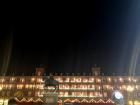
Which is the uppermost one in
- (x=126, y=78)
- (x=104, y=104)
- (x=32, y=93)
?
(x=126, y=78)

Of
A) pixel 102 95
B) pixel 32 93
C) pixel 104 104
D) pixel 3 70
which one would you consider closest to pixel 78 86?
pixel 102 95

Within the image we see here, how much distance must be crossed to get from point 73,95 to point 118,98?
252ft

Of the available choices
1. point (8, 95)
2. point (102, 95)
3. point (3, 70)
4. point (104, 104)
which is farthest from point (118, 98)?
point (3, 70)

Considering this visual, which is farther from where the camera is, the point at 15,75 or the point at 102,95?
the point at 15,75

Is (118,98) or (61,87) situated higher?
(61,87)

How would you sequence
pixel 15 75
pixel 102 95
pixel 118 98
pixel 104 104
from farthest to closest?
pixel 15 75 < pixel 102 95 < pixel 104 104 < pixel 118 98

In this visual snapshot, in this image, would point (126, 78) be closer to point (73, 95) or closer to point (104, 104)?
point (73, 95)

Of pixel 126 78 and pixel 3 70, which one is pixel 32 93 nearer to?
pixel 3 70

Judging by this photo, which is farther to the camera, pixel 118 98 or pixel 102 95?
pixel 102 95

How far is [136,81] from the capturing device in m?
96.1

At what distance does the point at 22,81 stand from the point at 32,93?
748 centimetres

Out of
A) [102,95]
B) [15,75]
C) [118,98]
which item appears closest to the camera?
[118,98]

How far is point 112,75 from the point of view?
98625 mm

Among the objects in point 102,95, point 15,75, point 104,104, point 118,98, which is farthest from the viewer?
point 15,75
